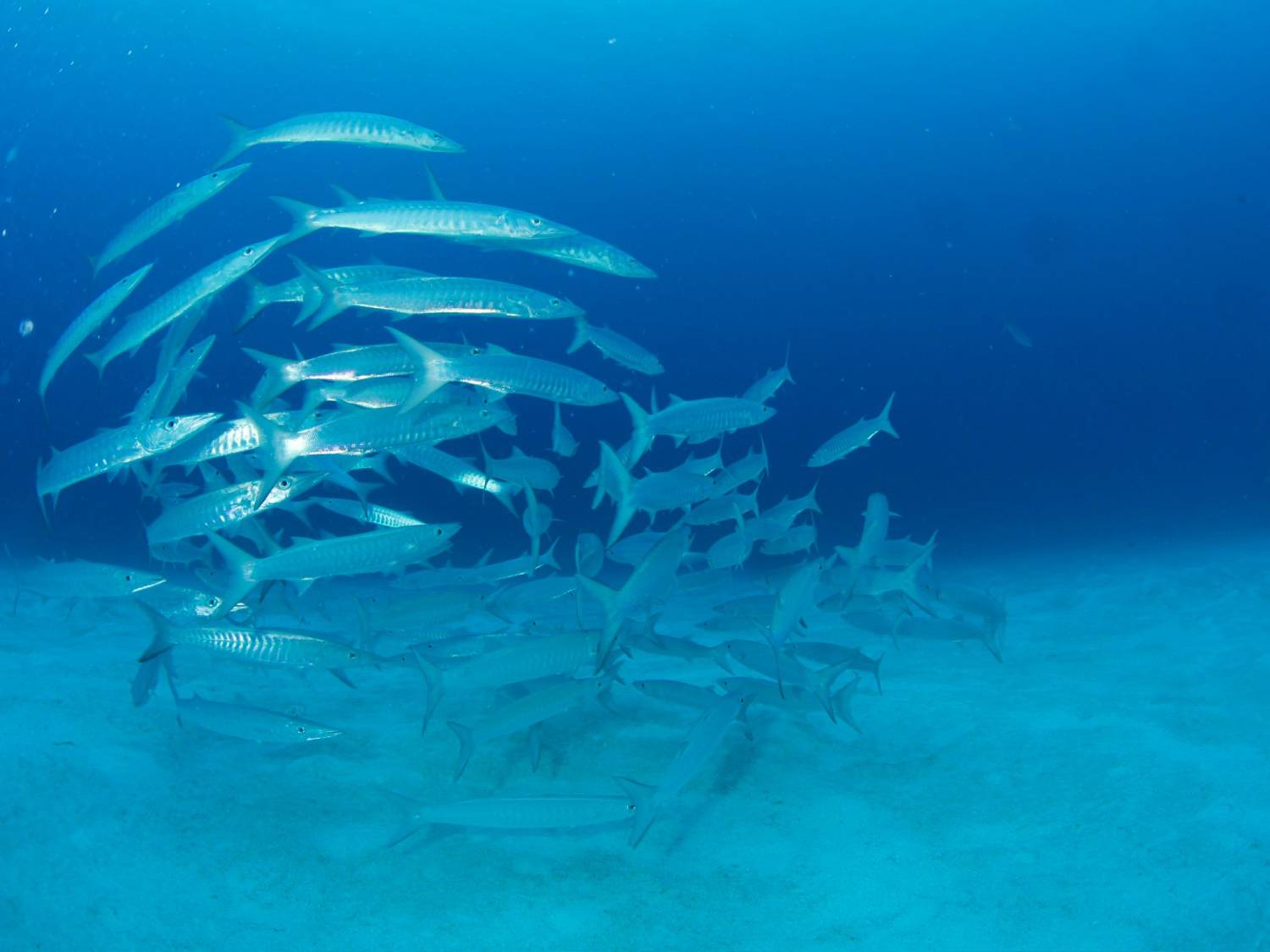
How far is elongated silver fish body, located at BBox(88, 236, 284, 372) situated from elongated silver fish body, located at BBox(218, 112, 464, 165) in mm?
995

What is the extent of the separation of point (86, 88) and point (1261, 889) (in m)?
41.1

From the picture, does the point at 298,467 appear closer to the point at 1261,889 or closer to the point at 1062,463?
the point at 1261,889

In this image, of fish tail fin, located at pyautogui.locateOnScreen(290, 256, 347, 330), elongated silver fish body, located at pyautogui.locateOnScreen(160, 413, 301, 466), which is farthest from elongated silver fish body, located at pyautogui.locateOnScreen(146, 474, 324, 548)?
fish tail fin, located at pyautogui.locateOnScreen(290, 256, 347, 330)

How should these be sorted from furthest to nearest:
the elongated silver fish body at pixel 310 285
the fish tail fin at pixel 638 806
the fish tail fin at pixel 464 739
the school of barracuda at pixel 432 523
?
the elongated silver fish body at pixel 310 285
the school of barracuda at pixel 432 523
the fish tail fin at pixel 464 739
the fish tail fin at pixel 638 806

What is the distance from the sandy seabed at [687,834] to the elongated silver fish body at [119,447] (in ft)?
4.55

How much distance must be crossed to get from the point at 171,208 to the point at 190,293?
0.64 metres

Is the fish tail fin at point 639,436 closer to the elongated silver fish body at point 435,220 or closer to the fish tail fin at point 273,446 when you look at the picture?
the elongated silver fish body at point 435,220

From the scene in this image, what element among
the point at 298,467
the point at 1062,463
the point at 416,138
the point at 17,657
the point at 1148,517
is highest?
the point at 416,138

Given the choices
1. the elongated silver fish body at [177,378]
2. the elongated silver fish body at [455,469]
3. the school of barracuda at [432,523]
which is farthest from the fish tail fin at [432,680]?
the elongated silver fish body at [177,378]

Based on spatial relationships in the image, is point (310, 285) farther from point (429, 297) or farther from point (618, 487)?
point (618, 487)

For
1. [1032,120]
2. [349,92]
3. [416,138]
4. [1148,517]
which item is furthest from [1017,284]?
[416,138]

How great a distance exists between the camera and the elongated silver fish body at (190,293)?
4.26m

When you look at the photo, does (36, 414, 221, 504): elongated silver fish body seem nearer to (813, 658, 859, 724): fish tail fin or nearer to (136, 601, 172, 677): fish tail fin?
(136, 601, 172, 677): fish tail fin

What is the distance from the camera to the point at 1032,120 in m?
35.0
